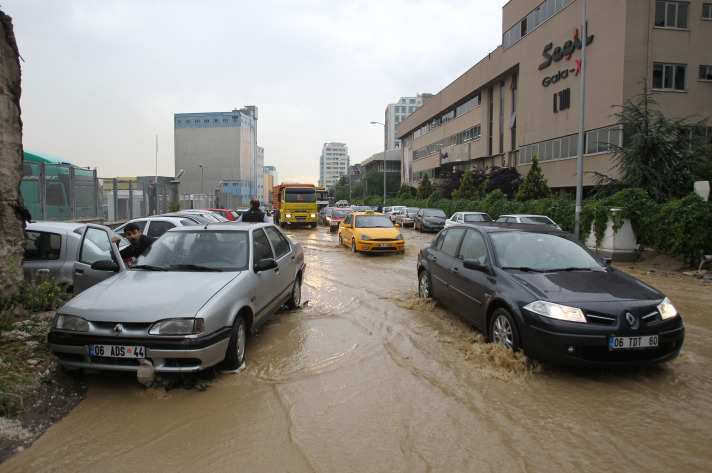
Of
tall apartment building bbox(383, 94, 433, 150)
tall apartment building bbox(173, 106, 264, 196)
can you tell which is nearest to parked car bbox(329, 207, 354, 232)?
tall apartment building bbox(173, 106, 264, 196)

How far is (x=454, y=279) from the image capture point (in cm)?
625

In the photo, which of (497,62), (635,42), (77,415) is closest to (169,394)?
(77,415)

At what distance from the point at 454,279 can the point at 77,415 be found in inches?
181

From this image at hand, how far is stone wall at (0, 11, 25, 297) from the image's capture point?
17.3 feet

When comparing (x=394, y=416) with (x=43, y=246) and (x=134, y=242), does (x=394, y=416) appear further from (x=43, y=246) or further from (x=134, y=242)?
(x=43, y=246)

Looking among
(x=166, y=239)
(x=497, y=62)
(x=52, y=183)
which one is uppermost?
(x=497, y=62)

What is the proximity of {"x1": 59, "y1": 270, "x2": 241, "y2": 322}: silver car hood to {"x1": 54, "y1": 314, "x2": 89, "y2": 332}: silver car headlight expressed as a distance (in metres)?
0.04

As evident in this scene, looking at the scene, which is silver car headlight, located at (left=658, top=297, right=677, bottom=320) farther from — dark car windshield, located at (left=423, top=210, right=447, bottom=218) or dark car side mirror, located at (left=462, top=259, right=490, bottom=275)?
dark car windshield, located at (left=423, top=210, right=447, bottom=218)

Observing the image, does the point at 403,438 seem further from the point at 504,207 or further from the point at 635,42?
the point at 635,42

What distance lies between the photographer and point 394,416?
3.67m

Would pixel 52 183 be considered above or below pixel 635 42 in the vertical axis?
below

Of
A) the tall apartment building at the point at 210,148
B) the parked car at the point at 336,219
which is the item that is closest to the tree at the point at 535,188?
the parked car at the point at 336,219

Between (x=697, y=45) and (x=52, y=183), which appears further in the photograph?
(x=697, y=45)

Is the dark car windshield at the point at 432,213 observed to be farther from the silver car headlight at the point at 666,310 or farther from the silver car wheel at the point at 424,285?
the silver car headlight at the point at 666,310
